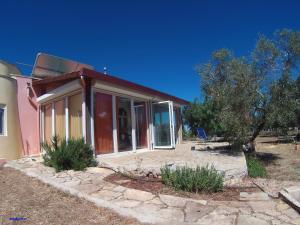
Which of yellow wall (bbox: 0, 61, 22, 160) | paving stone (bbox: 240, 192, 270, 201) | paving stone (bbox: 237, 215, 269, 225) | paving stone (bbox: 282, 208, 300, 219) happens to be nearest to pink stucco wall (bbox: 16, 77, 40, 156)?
yellow wall (bbox: 0, 61, 22, 160)

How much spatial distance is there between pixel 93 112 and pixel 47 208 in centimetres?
421

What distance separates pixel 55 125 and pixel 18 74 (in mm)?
2721

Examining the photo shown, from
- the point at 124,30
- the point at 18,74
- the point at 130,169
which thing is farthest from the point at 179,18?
the point at 130,169

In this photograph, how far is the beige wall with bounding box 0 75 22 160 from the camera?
31.5 feet

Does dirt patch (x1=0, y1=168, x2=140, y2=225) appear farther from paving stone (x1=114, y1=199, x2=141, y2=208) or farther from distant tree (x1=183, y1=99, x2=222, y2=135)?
distant tree (x1=183, y1=99, x2=222, y2=135)

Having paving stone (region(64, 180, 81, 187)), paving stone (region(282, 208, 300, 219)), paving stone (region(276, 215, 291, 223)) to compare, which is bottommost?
paving stone (region(276, 215, 291, 223))

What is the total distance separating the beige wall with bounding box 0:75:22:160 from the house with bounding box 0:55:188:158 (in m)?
0.24

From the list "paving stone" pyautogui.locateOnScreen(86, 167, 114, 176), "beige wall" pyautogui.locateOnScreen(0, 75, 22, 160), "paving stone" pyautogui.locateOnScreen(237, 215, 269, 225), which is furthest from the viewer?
"beige wall" pyautogui.locateOnScreen(0, 75, 22, 160)

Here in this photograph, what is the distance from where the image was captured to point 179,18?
13414 mm

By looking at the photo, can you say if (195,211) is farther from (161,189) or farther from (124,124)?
(124,124)

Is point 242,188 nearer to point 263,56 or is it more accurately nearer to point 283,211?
point 283,211

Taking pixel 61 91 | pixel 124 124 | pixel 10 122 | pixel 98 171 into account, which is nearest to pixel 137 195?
pixel 98 171

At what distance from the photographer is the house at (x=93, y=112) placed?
8.34m

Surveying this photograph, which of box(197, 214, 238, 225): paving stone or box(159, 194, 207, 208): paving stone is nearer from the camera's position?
box(197, 214, 238, 225): paving stone
